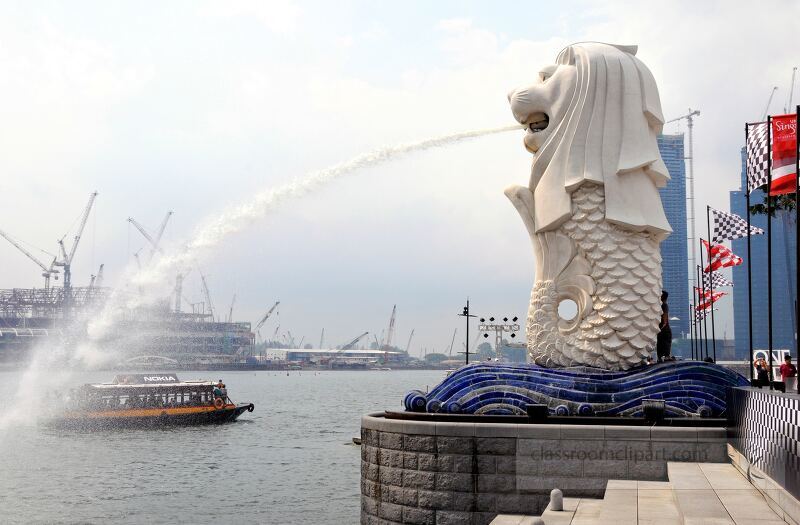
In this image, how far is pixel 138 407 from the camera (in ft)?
161

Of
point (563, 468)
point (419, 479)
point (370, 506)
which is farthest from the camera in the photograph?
point (370, 506)

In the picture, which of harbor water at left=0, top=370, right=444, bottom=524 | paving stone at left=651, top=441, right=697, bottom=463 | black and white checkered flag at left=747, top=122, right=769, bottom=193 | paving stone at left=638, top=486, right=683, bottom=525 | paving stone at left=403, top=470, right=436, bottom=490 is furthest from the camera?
harbor water at left=0, top=370, right=444, bottom=524

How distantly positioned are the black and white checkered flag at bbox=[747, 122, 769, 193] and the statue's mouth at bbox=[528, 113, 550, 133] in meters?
4.24

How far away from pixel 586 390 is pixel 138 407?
3618cm

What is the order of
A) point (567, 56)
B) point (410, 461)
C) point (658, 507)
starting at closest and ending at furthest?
1. point (658, 507)
2. point (410, 461)
3. point (567, 56)

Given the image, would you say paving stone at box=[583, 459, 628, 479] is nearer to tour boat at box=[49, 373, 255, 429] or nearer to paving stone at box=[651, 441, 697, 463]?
paving stone at box=[651, 441, 697, 463]

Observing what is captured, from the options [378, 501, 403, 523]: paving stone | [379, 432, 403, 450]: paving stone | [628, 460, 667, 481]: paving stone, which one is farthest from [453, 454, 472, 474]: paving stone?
[628, 460, 667, 481]: paving stone

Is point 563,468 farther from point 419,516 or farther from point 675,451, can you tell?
point 419,516

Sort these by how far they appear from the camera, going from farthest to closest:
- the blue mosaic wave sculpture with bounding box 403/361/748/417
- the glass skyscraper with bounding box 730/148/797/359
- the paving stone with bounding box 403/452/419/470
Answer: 1. the glass skyscraper with bounding box 730/148/797/359
2. the blue mosaic wave sculpture with bounding box 403/361/748/417
3. the paving stone with bounding box 403/452/419/470

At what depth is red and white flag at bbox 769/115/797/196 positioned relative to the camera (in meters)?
15.7

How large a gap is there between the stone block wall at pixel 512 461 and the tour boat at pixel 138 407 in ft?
117

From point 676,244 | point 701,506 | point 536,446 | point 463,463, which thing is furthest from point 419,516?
point 676,244

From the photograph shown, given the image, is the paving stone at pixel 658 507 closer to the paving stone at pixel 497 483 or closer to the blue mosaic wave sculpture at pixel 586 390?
the paving stone at pixel 497 483

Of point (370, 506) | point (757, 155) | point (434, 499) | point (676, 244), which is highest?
point (676, 244)
